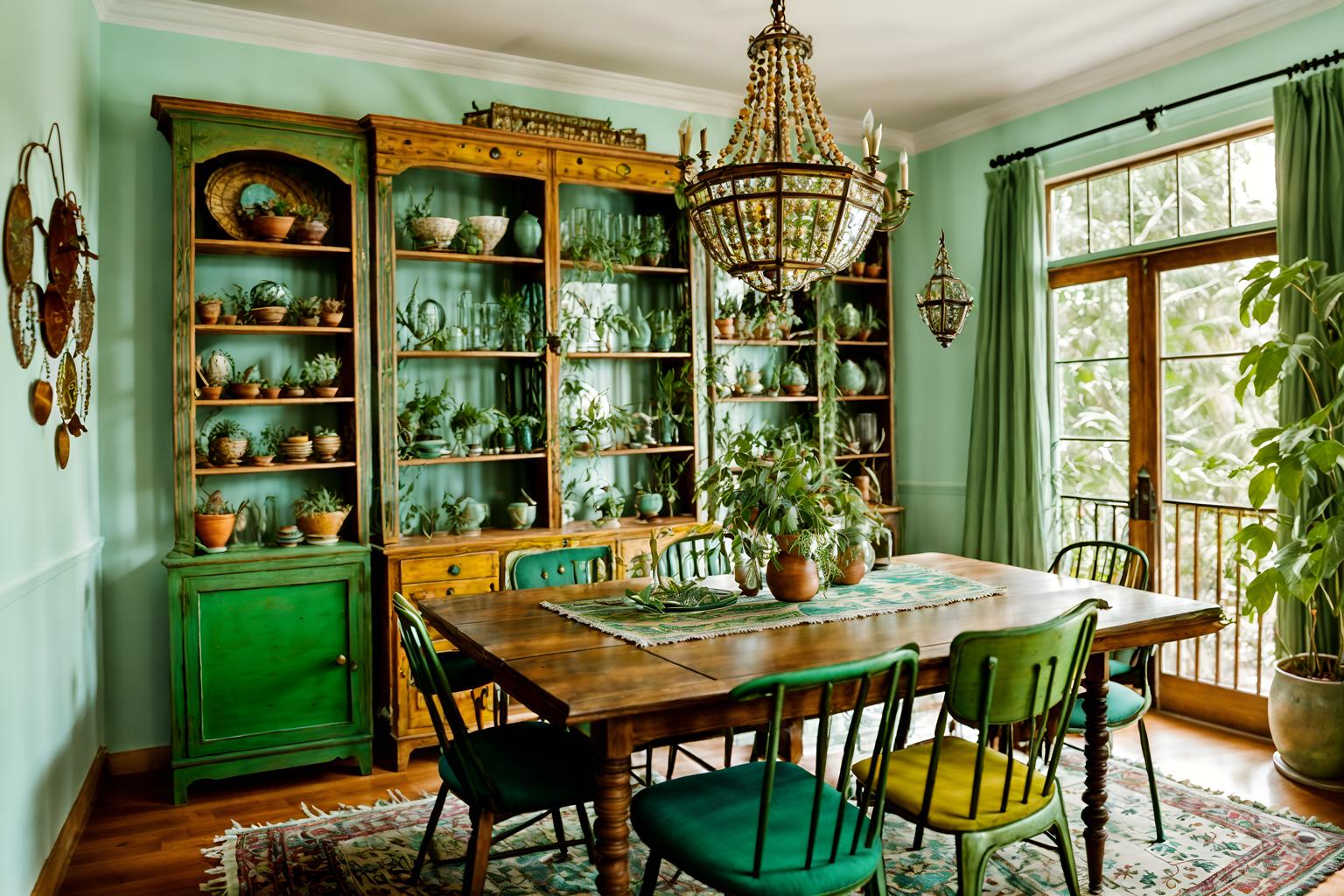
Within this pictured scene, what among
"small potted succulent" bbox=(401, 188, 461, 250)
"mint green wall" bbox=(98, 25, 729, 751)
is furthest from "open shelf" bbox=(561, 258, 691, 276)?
"mint green wall" bbox=(98, 25, 729, 751)

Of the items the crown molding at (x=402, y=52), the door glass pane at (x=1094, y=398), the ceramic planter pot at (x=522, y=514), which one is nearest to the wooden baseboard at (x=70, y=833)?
the ceramic planter pot at (x=522, y=514)

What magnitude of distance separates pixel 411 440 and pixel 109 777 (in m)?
1.73

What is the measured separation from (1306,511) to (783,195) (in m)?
2.70

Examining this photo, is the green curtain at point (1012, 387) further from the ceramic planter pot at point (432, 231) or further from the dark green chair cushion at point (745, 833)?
the dark green chair cushion at point (745, 833)

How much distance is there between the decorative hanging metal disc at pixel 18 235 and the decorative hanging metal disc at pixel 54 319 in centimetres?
16

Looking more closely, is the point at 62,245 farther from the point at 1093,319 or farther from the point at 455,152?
the point at 1093,319

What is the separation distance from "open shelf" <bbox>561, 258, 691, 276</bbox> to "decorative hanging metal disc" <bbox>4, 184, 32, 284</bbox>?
2201mm

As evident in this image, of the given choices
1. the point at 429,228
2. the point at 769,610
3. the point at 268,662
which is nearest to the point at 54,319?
the point at 268,662

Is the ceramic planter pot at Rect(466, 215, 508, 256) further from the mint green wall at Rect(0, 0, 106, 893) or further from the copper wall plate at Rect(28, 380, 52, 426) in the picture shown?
the copper wall plate at Rect(28, 380, 52, 426)

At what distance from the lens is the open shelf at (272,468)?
12.4 feet

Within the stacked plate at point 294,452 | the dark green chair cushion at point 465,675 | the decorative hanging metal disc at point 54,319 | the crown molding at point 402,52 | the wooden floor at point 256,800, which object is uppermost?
the crown molding at point 402,52

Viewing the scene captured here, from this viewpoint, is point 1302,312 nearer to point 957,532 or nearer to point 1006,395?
point 1006,395

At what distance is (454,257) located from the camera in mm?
4211

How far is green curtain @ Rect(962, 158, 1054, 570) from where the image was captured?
483 cm
